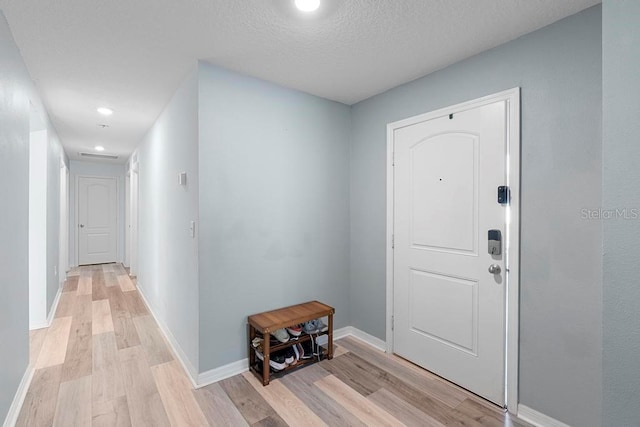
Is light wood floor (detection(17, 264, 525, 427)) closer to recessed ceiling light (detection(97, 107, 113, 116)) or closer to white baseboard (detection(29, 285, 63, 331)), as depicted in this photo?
white baseboard (detection(29, 285, 63, 331))

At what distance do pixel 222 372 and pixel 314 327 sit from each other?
2.57ft

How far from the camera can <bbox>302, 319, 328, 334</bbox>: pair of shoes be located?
2.54 meters

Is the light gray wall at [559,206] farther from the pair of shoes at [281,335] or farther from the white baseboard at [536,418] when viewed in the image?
the pair of shoes at [281,335]

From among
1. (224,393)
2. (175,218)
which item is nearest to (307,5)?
(175,218)

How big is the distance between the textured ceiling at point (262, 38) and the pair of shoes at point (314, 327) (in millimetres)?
2059

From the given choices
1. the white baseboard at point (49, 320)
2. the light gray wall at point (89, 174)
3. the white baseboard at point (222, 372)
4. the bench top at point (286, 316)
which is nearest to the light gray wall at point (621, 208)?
the bench top at point (286, 316)

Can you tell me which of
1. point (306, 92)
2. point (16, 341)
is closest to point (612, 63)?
point (306, 92)

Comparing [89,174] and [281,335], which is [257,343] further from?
[89,174]

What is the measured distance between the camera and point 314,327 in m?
2.57

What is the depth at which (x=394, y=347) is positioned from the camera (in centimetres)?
267

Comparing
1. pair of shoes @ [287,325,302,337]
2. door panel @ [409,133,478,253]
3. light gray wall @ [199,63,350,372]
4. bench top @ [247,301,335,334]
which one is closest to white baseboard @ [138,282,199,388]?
light gray wall @ [199,63,350,372]

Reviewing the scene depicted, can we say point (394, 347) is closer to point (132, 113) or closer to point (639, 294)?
point (639, 294)

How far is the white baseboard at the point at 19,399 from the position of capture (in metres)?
1.72

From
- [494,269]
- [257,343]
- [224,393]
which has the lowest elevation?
[224,393]
